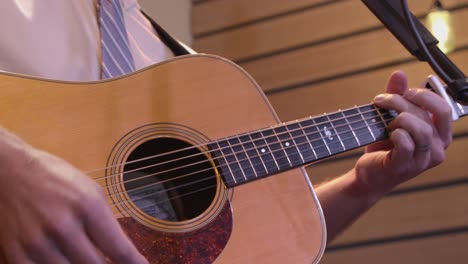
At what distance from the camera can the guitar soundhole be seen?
31.5 inches

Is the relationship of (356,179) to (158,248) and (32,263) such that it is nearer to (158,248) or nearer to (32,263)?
(158,248)

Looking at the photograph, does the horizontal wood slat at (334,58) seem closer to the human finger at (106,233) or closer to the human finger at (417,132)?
the human finger at (417,132)

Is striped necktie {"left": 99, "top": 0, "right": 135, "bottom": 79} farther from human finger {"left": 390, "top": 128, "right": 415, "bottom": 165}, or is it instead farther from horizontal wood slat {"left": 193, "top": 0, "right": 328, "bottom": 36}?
horizontal wood slat {"left": 193, "top": 0, "right": 328, "bottom": 36}

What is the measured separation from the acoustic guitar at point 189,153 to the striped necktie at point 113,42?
0.74ft

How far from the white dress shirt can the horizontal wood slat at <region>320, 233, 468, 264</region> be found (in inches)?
51.5

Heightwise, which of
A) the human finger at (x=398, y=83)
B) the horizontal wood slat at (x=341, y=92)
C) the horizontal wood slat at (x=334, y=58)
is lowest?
the horizontal wood slat at (x=341, y=92)

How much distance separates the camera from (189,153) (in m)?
0.87

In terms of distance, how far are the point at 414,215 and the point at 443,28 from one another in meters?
0.73

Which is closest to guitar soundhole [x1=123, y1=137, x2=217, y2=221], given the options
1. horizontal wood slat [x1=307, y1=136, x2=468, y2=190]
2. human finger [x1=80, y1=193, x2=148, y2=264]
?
human finger [x1=80, y1=193, x2=148, y2=264]

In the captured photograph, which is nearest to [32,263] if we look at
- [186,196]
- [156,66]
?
[186,196]

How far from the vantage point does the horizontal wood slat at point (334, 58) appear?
2014 mm

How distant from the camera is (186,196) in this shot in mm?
838

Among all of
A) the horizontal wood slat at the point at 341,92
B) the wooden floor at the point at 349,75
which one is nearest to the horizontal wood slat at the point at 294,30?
the wooden floor at the point at 349,75

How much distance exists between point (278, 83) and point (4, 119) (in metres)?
1.55
